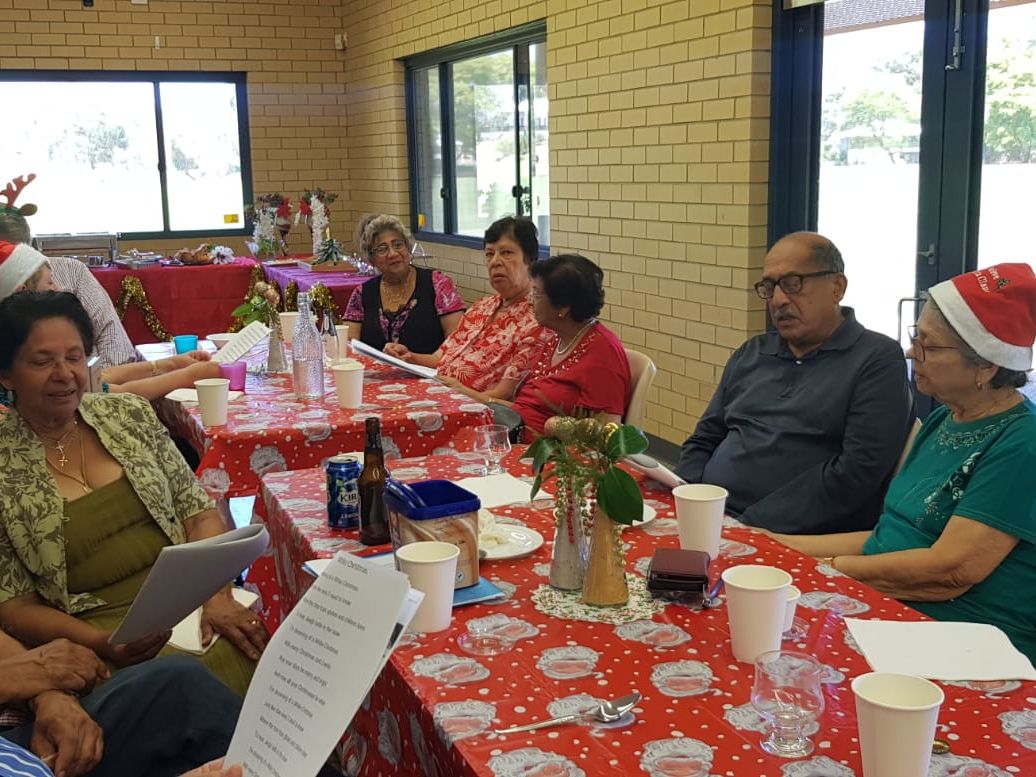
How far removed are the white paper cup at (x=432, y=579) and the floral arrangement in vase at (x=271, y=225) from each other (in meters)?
6.61

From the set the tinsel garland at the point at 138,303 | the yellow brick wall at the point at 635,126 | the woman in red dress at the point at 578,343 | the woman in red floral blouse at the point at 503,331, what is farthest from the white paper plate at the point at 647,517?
the tinsel garland at the point at 138,303

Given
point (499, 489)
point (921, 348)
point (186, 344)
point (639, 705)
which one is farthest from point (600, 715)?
point (186, 344)

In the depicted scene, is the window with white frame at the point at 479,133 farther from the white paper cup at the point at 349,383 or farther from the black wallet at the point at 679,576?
the black wallet at the point at 679,576

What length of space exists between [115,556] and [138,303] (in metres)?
5.06

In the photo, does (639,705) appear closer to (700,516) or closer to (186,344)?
(700,516)

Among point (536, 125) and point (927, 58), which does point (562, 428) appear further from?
point (536, 125)

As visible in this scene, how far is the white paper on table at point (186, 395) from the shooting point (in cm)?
333

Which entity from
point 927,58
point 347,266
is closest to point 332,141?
point 347,266

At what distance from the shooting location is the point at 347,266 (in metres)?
7.26

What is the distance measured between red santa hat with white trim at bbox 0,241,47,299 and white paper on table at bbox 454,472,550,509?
1471mm

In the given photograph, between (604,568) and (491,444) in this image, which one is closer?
(604,568)

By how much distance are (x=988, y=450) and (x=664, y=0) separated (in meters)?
3.54

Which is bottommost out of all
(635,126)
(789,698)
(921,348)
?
(789,698)

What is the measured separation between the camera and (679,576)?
5.66ft
